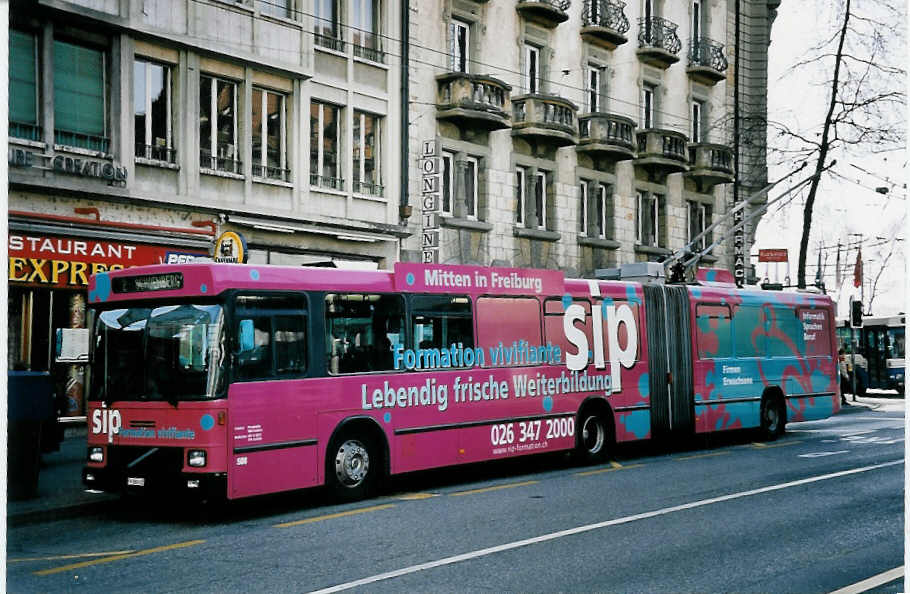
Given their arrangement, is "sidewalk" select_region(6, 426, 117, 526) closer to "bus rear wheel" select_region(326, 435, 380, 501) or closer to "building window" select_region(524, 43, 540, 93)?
"bus rear wheel" select_region(326, 435, 380, 501)

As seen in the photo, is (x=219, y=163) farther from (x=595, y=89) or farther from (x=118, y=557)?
Answer: (x=595, y=89)

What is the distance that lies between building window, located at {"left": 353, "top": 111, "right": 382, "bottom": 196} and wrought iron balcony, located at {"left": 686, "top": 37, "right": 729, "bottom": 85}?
15.8m

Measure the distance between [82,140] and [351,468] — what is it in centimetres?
922

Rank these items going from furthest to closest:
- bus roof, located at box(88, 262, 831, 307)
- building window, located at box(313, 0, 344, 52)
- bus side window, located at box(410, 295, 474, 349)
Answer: building window, located at box(313, 0, 344, 52) < bus side window, located at box(410, 295, 474, 349) < bus roof, located at box(88, 262, 831, 307)

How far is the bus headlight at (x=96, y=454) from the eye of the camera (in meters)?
Result: 12.8

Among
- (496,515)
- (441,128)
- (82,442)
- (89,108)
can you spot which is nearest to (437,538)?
(496,515)

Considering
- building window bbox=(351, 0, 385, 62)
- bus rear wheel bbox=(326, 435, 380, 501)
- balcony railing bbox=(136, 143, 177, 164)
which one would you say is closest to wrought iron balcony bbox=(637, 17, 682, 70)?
building window bbox=(351, 0, 385, 62)

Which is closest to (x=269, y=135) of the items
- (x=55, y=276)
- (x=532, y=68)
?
(x=55, y=276)

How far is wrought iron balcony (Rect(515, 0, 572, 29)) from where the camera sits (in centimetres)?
2972

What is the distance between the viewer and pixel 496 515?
1212 cm

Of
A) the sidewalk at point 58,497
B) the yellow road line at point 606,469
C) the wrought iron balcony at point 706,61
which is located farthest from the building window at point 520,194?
the sidewalk at point 58,497

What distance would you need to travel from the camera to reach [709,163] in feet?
125

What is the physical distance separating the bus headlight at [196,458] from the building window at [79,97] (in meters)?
9.16

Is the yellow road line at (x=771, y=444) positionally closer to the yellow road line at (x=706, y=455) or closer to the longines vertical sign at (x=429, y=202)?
the yellow road line at (x=706, y=455)
